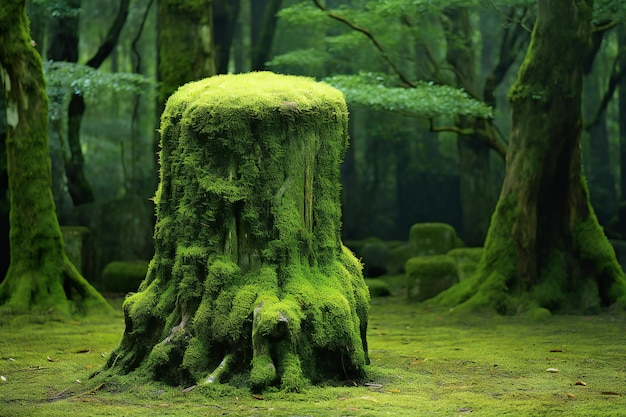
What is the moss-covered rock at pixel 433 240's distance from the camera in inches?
704

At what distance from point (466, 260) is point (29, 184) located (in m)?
7.29

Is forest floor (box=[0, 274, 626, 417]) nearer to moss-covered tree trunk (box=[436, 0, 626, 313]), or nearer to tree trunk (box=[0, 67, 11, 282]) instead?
moss-covered tree trunk (box=[436, 0, 626, 313])

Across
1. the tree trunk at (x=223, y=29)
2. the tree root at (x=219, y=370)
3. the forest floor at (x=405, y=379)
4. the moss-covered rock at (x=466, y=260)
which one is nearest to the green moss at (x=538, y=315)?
the forest floor at (x=405, y=379)

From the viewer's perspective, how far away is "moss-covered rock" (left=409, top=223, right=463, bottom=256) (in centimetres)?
1789

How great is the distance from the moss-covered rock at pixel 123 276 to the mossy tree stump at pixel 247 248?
31.4 ft

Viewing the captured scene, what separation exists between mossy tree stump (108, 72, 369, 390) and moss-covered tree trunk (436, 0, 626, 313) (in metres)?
5.39

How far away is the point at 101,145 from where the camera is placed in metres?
29.2

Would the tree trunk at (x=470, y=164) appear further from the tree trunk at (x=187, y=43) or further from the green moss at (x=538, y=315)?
the green moss at (x=538, y=315)

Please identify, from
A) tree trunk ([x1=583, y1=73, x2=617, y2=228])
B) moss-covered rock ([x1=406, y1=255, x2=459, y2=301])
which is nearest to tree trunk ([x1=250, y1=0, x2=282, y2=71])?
tree trunk ([x1=583, y1=73, x2=617, y2=228])

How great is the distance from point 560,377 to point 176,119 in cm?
354

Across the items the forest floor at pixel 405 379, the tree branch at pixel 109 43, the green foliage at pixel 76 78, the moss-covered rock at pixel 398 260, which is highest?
the tree branch at pixel 109 43

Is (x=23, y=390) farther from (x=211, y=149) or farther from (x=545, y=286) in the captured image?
(x=545, y=286)

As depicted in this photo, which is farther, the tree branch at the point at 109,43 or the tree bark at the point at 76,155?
the tree bark at the point at 76,155

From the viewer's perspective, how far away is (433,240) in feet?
59.0
